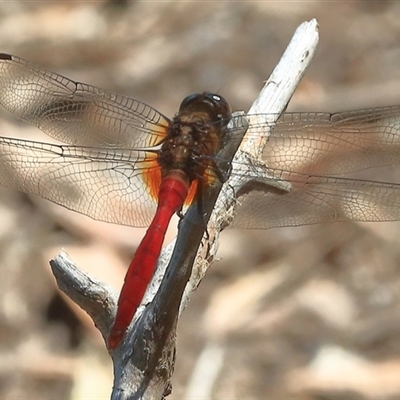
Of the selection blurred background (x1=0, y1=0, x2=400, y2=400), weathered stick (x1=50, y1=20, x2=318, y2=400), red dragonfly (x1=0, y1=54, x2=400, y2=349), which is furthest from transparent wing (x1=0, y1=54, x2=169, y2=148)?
blurred background (x1=0, y1=0, x2=400, y2=400)

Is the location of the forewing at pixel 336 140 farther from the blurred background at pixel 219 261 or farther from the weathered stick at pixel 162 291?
the blurred background at pixel 219 261

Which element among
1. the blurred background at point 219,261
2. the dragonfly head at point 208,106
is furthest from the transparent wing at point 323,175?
the blurred background at point 219,261

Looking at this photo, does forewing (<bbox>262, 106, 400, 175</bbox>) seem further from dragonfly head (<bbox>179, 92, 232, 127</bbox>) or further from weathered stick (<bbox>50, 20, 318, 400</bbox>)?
dragonfly head (<bbox>179, 92, 232, 127</bbox>)

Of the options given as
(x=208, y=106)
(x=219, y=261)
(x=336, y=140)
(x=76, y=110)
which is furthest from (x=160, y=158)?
(x=219, y=261)

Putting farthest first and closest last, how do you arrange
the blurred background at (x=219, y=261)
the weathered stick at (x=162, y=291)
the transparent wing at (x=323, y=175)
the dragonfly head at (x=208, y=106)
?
1. the blurred background at (x=219, y=261)
2. the transparent wing at (x=323, y=175)
3. the dragonfly head at (x=208, y=106)
4. the weathered stick at (x=162, y=291)

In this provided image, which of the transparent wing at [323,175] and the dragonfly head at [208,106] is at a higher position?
the transparent wing at [323,175]

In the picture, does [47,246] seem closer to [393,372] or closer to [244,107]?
[244,107]
